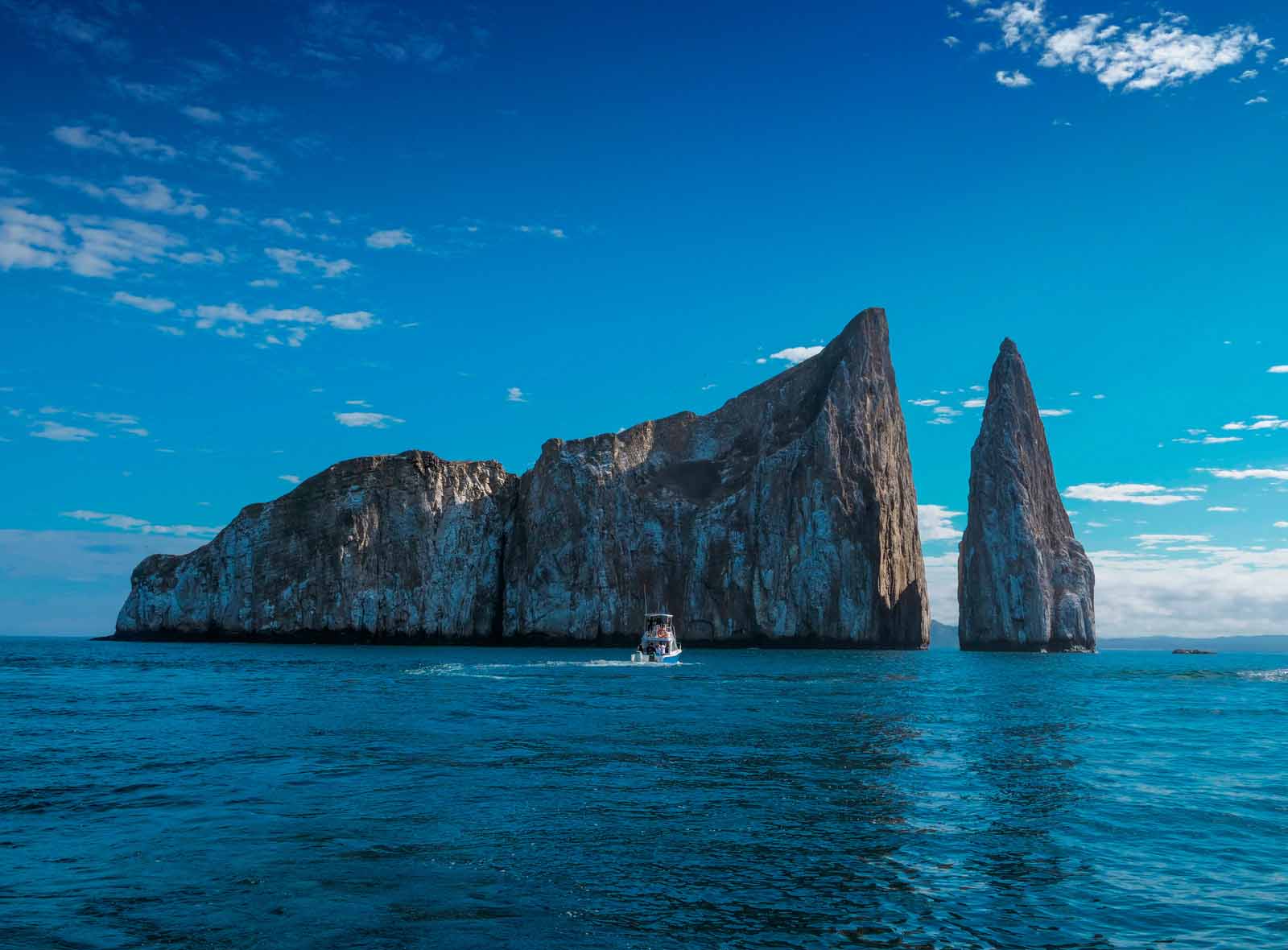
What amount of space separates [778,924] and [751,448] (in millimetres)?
123904

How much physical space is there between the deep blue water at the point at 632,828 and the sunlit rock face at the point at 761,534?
79.3m

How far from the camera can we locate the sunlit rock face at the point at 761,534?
381 ft

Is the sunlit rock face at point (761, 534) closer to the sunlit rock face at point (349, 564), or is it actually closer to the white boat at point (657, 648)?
the sunlit rock face at point (349, 564)

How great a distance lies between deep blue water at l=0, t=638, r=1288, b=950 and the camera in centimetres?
1157

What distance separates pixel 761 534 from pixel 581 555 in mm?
23532

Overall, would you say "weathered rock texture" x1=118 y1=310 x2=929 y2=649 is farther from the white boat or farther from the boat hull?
the boat hull

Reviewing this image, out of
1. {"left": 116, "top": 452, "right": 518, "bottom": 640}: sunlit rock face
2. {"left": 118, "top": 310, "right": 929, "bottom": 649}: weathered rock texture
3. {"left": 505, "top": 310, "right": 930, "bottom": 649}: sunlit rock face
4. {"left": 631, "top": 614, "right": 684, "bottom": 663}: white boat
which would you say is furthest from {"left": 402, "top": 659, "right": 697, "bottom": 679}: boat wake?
{"left": 116, "top": 452, "right": 518, "bottom": 640}: sunlit rock face

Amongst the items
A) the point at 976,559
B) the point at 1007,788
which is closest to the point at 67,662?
the point at 1007,788

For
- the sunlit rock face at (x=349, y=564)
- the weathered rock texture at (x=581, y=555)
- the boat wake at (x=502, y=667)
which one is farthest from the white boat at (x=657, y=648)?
the sunlit rock face at (x=349, y=564)

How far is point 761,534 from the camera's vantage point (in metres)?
119

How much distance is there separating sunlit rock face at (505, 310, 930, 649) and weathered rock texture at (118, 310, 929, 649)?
0.79ft

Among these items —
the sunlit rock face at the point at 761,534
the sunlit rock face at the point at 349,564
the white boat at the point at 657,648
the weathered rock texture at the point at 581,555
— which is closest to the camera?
the white boat at the point at 657,648

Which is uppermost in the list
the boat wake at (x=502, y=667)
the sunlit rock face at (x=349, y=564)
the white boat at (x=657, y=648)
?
the sunlit rock face at (x=349, y=564)

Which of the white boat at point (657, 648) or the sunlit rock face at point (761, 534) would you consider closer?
the white boat at point (657, 648)
